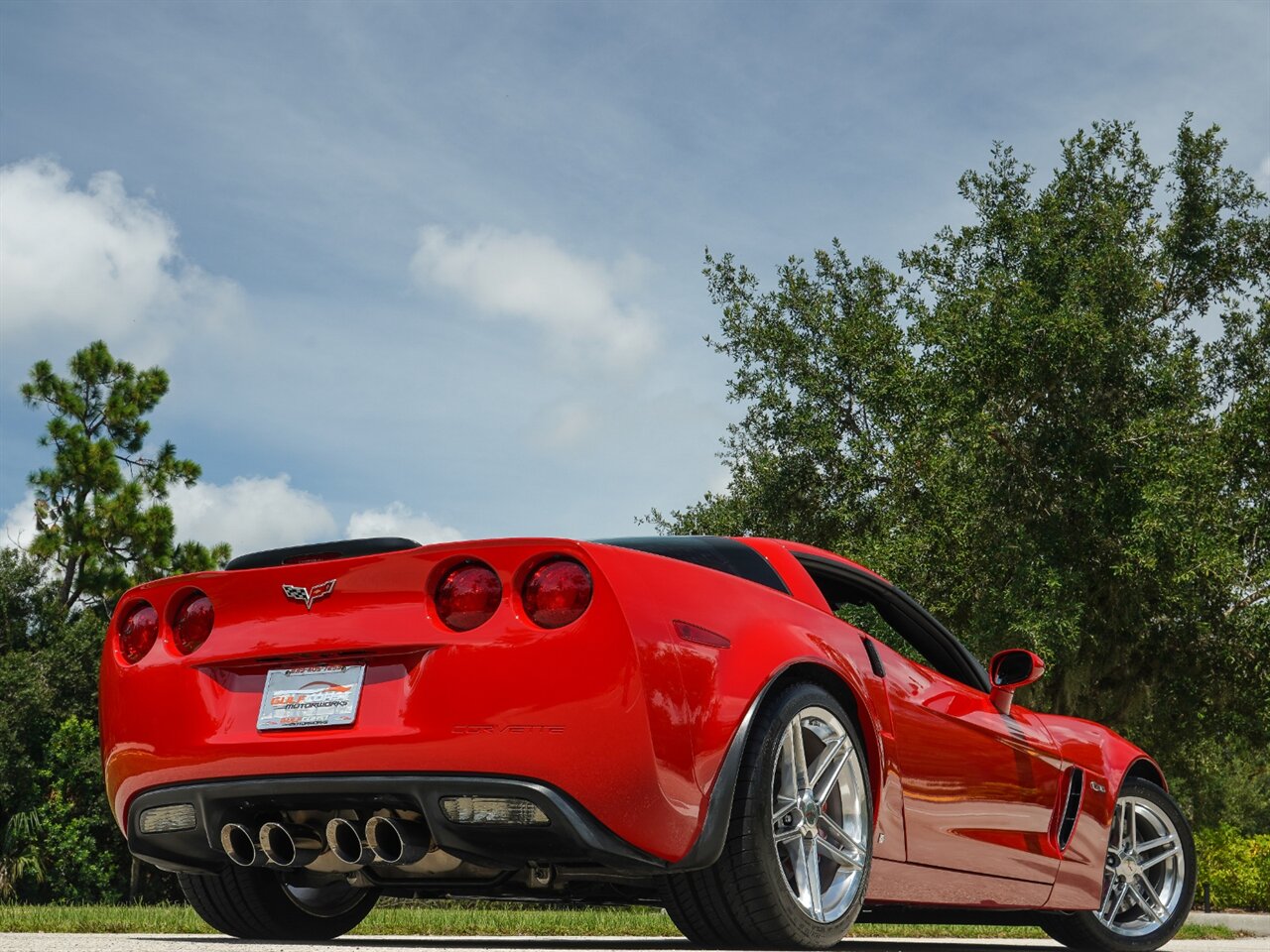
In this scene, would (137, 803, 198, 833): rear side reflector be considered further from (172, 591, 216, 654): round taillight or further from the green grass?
the green grass

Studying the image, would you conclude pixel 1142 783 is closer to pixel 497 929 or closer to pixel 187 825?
pixel 497 929

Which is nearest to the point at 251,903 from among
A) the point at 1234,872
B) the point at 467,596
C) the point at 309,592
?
the point at 309,592

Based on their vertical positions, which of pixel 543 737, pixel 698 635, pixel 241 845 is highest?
pixel 698 635

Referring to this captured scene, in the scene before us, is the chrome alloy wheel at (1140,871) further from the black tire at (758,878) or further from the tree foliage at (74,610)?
the tree foliage at (74,610)

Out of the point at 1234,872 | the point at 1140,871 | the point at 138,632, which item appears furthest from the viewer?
the point at 1234,872

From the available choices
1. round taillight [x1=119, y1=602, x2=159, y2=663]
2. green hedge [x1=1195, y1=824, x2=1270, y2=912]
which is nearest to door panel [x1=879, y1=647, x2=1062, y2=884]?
round taillight [x1=119, y1=602, x2=159, y2=663]

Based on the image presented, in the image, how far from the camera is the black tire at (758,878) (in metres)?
4.04

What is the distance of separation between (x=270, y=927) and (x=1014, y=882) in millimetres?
2810

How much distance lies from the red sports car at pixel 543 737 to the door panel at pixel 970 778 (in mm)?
17

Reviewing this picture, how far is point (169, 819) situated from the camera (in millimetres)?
4352

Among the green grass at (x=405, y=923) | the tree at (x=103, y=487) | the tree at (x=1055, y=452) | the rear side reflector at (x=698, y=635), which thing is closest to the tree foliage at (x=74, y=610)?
the tree at (x=103, y=487)

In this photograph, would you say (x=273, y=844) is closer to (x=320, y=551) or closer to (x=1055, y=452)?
(x=320, y=551)

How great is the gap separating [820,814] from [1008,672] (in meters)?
1.68

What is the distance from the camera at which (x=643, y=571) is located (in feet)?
13.0
